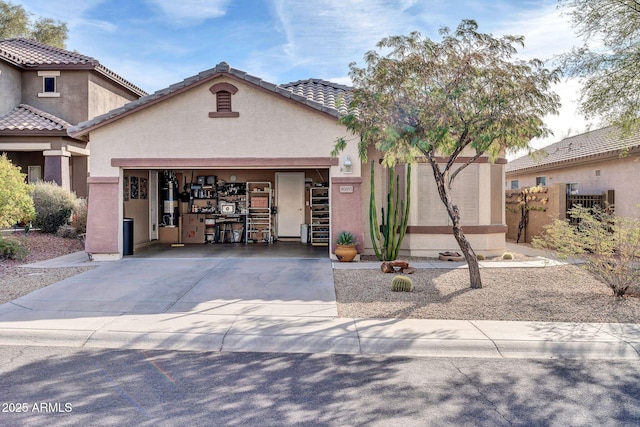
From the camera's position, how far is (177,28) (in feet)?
49.6

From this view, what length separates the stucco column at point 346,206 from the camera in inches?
514

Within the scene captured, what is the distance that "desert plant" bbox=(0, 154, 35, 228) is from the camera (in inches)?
492

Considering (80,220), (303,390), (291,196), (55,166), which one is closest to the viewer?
(303,390)

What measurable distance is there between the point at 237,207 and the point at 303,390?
13.4m

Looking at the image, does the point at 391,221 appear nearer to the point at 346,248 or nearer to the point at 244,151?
the point at 346,248

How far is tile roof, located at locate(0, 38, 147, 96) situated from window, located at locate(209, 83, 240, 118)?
11162 millimetres

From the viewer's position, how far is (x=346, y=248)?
41.5 ft

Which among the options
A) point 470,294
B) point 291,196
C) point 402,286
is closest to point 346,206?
point 402,286

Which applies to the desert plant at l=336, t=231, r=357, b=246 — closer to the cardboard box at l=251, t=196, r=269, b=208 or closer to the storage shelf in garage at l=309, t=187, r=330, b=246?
the storage shelf in garage at l=309, t=187, r=330, b=246

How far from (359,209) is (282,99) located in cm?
368

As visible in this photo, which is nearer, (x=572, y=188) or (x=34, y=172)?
(x=572, y=188)

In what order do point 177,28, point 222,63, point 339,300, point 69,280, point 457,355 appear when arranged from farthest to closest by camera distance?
point 177,28 → point 222,63 → point 69,280 → point 339,300 → point 457,355

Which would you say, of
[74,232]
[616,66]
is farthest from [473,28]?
[74,232]

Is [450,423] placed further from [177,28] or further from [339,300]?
[177,28]
